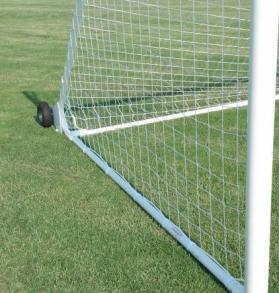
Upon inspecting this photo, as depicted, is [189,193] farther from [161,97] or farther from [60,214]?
[161,97]

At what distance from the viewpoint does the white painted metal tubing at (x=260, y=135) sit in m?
2.16

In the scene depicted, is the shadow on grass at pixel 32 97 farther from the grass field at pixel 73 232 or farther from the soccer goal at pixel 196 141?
the grass field at pixel 73 232

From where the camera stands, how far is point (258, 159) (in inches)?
90.7

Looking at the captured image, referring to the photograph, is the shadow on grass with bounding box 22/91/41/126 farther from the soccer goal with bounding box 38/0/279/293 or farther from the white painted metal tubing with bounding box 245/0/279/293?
the white painted metal tubing with bounding box 245/0/279/293

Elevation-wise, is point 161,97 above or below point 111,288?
A: above

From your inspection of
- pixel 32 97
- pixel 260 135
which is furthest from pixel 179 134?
pixel 260 135

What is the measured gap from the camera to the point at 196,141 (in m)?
4.02

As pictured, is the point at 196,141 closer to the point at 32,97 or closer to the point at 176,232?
the point at 176,232

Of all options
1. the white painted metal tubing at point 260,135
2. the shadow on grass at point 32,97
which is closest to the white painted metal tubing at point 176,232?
the white painted metal tubing at point 260,135

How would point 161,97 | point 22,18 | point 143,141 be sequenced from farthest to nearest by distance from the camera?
point 22,18 → point 161,97 → point 143,141

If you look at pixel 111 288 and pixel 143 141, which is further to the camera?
pixel 143 141

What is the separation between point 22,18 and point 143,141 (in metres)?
14.2

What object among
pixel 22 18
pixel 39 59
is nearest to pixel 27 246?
pixel 39 59

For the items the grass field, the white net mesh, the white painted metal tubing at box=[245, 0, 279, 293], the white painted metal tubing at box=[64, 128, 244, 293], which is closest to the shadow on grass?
the white net mesh
